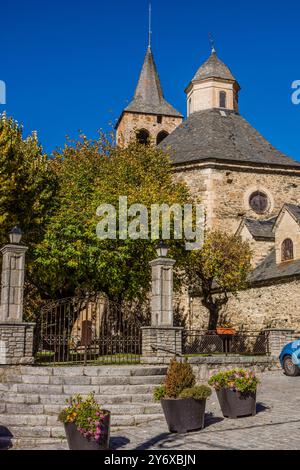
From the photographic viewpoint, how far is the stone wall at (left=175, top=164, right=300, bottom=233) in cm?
3022

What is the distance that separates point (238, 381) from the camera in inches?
401

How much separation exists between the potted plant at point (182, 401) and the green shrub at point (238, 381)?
80 cm

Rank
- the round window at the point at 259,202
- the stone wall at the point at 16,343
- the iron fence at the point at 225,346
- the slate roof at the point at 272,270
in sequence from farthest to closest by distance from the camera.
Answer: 1. the round window at the point at 259,202
2. the slate roof at the point at 272,270
3. the iron fence at the point at 225,346
4. the stone wall at the point at 16,343

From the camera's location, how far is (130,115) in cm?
4656

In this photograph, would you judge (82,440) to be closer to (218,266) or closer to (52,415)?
(52,415)

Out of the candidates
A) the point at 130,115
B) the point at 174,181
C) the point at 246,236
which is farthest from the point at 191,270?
the point at 130,115

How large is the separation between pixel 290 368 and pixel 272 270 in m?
9.09

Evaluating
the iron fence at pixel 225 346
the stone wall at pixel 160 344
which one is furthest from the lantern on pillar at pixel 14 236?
the iron fence at pixel 225 346

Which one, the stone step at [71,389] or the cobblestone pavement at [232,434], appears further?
the stone step at [71,389]

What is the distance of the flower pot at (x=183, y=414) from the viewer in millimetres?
9398

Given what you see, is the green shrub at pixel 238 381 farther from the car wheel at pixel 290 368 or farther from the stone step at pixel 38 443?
the car wheel at pixel 290 368

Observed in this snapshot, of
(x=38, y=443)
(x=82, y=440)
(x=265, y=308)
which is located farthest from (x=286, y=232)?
(x=82, y=440)

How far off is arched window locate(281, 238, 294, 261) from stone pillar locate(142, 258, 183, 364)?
34.3 feet

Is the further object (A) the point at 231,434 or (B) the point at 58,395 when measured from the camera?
(B) the point at 58,395
